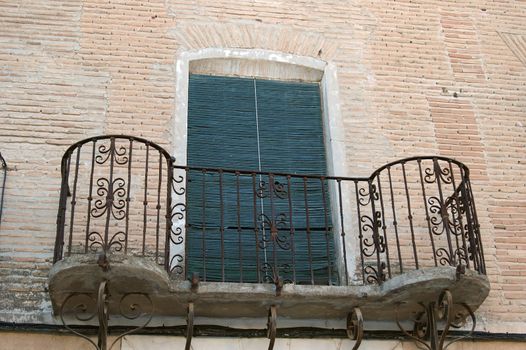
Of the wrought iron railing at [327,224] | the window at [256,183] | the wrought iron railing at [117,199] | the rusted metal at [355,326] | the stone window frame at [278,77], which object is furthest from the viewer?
the stone window frame at [278,77]

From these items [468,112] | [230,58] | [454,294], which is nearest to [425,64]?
[468,112]

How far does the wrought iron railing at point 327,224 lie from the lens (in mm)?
7770

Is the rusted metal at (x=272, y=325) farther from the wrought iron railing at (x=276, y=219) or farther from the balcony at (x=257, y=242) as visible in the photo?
the wrought iron railing at (x=276, y=219)

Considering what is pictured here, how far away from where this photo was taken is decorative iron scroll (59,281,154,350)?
6.85 meters

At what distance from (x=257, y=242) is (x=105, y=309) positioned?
4.69 ft

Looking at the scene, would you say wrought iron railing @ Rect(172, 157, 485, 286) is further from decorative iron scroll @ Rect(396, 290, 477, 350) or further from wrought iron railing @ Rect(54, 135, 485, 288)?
decorative iron scroll @ Rect(396, 290, 477, 350)

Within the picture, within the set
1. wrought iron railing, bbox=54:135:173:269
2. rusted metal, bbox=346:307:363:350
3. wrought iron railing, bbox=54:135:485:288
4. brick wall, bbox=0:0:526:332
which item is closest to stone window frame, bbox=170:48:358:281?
brick wall, bbox=0:0:526:332

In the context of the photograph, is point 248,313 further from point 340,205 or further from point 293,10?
point 293,10

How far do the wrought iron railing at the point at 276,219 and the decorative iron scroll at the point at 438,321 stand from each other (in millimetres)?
399

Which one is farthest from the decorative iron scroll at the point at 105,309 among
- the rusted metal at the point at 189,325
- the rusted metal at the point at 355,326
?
the rusted metal at the point at 355,326

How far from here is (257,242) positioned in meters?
7.40

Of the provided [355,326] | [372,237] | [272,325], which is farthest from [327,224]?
[272,325]

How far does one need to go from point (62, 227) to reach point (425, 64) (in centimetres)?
453

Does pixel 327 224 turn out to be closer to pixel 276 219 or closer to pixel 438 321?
pixel 276 219
